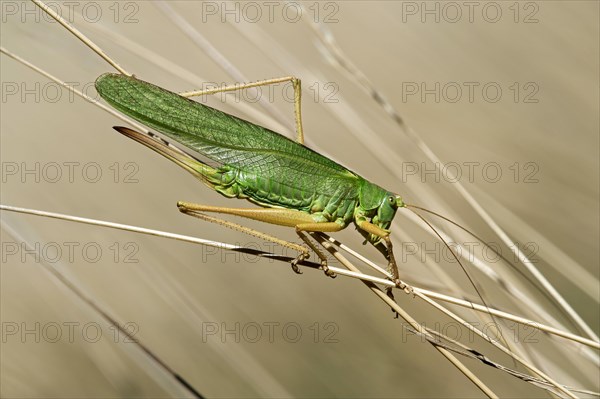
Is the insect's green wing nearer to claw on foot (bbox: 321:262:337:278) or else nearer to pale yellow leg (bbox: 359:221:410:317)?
pale yellow leg (bbox: 359:221:410:317)

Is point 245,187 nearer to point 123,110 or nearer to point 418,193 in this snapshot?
point 123,110

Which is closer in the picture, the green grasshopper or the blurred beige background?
the green grasshopper

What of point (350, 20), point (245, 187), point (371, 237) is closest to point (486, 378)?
point (371, 237)

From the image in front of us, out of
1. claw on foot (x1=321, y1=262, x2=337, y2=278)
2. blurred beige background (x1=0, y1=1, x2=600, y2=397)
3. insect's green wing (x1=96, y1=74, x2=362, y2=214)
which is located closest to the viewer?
claw on foot (x1=321, y1=262, x2=337, y2=278)

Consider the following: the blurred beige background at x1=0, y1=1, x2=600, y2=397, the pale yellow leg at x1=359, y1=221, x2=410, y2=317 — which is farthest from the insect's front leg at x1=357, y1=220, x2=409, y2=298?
the blurred beige background at x1=0, y1=1, x2=600, y2=397

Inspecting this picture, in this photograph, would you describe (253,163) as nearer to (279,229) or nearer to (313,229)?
(313,229)

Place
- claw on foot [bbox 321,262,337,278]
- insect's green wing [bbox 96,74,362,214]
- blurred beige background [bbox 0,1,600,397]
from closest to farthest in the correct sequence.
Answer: claw on foot [bbox 321,262,337,278] < insect's green wing [bbox 96,74,362,214] < blurred beige background [bbox 0,1,600,397]

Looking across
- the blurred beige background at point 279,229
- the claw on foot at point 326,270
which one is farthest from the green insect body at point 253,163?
the claw on foot at point 326,270
